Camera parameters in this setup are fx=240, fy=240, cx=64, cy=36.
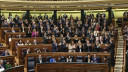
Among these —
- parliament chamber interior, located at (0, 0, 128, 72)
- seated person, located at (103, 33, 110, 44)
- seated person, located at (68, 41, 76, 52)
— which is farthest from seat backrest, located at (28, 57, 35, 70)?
seated person, located at (103, 33, 110, 44)

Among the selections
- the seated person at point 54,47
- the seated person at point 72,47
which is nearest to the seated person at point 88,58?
the seated person at point 72,47

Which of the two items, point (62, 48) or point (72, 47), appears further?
point (62, 48)

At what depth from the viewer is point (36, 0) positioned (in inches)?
526

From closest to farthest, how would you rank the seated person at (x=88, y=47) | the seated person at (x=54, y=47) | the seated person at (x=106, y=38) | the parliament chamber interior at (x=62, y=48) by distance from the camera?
the parliament chamber interior at (x=62, y=48), the seated person at (x=88, y=47), the seated person at (x=54, y=47), the seated person at (x=106, y=38)

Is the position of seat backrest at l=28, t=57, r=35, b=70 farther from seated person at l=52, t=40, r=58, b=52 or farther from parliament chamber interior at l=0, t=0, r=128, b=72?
seated person at l=52, t=40, r=58, b=52

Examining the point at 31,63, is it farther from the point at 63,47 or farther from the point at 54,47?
the point at 63,47

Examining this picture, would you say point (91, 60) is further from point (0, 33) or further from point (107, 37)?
point (0, 33)

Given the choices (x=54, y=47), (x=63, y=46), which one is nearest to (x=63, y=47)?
(x=63, y=46)

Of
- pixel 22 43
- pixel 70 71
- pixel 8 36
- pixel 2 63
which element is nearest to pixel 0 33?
pixel 8 36

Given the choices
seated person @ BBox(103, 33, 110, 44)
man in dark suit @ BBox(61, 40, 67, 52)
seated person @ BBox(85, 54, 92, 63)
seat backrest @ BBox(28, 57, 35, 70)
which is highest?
seated person @ BBox(103, 33, 110, 44)

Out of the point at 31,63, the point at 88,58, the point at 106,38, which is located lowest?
the point at 31,63

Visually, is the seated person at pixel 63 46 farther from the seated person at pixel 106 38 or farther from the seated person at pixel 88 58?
the seated person at pixel 106 38

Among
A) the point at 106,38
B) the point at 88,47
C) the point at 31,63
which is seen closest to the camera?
the point at 31,63

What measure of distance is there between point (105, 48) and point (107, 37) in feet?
2.56
